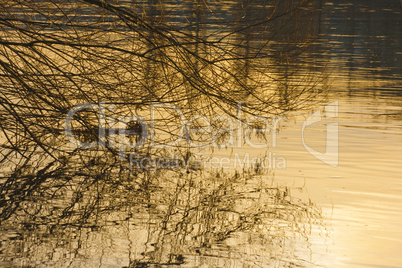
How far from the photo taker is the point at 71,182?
8.84 m

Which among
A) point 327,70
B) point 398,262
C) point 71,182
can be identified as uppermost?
point 327,70

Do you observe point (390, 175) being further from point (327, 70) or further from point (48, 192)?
point (327, 70)

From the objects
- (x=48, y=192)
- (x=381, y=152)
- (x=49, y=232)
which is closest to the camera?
(x=49, y=232)

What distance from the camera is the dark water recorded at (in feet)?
21.4

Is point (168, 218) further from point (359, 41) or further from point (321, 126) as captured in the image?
point (359, 41)

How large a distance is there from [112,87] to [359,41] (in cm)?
2033

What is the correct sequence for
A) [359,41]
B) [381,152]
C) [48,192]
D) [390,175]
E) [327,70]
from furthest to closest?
[359,41] → [327,70] → [381,152] → [390,175] → [48,192]

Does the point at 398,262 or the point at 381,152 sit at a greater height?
the point at 381,152

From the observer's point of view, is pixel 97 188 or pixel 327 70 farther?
pixel 327 70

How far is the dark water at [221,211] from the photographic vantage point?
653 cm

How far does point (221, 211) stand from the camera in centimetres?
787

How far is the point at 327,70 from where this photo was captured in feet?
64.6

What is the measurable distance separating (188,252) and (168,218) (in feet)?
3.39

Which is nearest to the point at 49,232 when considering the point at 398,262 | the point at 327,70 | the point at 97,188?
the point at 97,188
